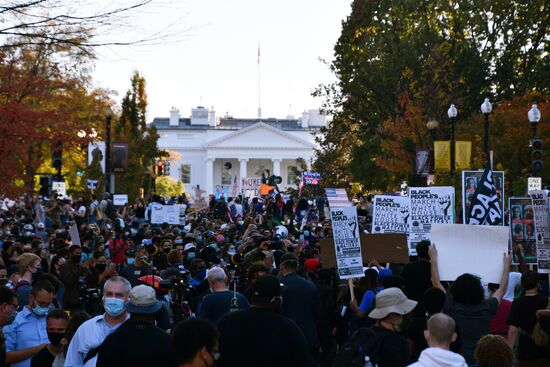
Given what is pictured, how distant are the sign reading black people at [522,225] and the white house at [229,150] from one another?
125 meters

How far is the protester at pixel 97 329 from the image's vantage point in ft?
25.8

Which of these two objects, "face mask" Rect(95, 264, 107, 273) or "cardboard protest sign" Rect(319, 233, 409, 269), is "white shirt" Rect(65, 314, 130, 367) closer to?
"cardboard protest sign" Rect(319, 233, 409, 269)

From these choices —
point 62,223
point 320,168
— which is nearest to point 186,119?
point 320,168

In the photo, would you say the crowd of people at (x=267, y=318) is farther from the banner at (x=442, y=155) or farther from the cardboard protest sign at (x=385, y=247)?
the banner at (x=442, y=155)

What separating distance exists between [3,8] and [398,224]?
7.83 meters

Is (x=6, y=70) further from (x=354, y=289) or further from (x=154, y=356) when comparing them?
(x=154, y=356)

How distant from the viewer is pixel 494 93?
50.4 metres

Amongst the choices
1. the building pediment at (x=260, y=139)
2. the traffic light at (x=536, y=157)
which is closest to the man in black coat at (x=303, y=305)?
the traffic light at (x=536, y=157)

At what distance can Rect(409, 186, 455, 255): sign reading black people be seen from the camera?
1527 cm

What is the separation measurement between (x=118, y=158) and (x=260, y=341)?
123 feet

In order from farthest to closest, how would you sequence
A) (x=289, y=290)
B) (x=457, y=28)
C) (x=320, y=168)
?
1. (x=320, y=168)
2. (x=457, y=28)
3. (x=289, y=290)

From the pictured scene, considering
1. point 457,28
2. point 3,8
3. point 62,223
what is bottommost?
point 62,223

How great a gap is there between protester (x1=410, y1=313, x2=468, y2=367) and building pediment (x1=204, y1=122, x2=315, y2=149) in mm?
138946

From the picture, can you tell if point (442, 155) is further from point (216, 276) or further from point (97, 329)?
point (97, 329)
